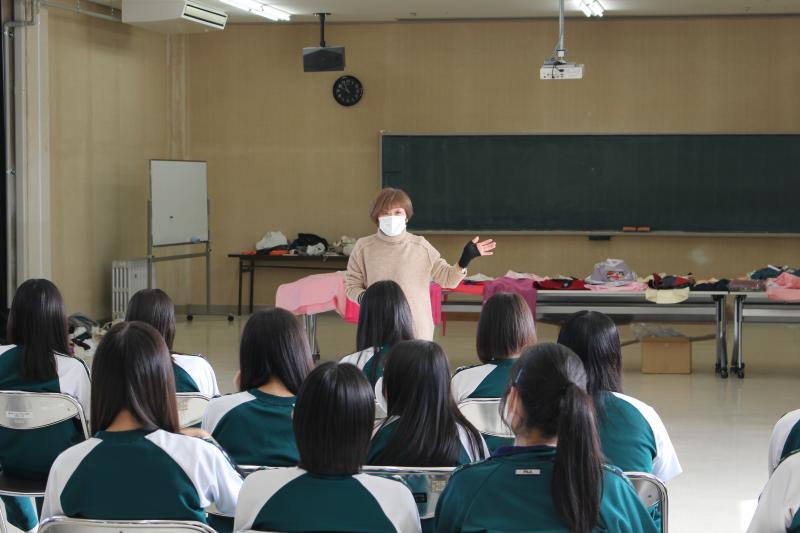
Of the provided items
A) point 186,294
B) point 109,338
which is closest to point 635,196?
point 186,294

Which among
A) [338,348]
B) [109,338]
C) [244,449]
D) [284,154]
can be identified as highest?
[284,154]

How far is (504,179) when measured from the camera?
10.6 metres

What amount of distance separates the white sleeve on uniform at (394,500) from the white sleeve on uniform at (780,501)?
0.64 meters

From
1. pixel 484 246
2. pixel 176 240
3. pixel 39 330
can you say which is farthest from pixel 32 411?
pixel 176 240

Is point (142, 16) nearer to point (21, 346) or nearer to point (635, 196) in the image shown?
point (635, 196)

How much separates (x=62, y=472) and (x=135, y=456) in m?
0.15

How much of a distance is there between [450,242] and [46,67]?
14.3 ft

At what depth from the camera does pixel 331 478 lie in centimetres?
184

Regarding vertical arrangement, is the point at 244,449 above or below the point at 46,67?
below

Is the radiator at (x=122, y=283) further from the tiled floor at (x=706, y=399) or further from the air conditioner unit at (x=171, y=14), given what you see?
the air conditioner unit at (x=171, y=14)

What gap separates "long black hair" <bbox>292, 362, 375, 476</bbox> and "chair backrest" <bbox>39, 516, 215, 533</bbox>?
257mm

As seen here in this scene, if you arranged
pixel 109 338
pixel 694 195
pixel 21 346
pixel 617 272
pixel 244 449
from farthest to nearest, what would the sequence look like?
pixel 694 195 → pixel 617 272 → pixel 21 346 → pixel 244 449 → pixel 109 338

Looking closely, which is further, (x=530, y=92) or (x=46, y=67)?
(x=530, y=92)

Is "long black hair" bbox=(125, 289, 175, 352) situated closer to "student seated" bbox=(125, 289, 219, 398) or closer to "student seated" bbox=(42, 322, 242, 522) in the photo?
"student seated" bbox=(125, 289, 219, 398)
